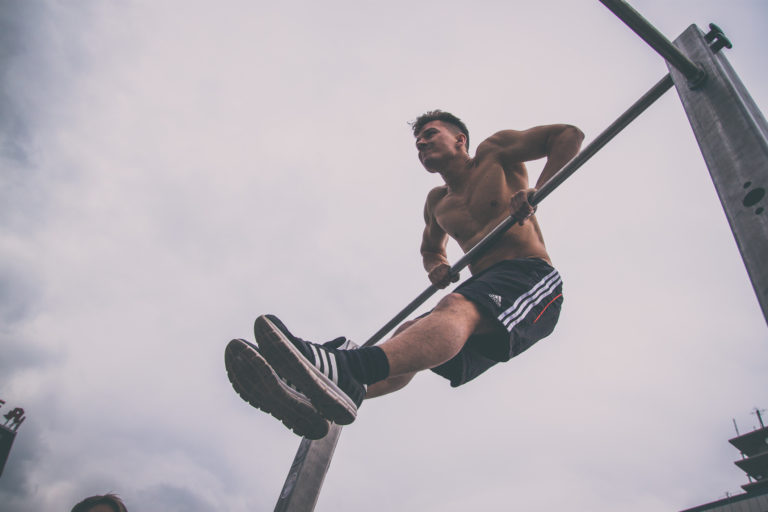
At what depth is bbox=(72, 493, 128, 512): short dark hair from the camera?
8.63 feet

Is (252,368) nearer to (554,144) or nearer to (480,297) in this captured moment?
(480,297)

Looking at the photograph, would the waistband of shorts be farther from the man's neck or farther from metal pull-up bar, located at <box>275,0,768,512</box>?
the man's neck

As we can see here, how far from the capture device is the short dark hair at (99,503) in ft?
8.63

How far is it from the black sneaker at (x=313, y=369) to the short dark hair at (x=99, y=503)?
221cm

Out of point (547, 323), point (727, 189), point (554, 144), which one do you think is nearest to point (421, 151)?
point (554, 144)

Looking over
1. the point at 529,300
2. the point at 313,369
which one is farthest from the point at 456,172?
the point at 313,369

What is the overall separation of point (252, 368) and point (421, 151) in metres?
1.93

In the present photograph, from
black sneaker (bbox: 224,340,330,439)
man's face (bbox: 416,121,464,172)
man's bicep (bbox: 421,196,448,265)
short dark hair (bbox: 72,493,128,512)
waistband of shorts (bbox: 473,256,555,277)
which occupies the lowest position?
short dark hair (bbox: 72,493,128,512)

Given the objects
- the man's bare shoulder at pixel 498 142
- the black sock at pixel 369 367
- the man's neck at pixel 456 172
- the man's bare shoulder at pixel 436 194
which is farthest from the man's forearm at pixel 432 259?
the black sock at pixel 369 367

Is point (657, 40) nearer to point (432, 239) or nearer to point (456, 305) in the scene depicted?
point (456, 305)

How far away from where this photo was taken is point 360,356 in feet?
4.48

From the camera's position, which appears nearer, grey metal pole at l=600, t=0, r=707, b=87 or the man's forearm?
grey metal pole at l=600, t=0, r=707, b=87

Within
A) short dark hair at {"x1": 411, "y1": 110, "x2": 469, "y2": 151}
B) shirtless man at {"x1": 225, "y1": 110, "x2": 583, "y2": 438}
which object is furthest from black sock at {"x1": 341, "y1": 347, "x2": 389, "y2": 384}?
short dark hair at {"x1": 411, "y1": 110, "x2": 469, "y2": 151}

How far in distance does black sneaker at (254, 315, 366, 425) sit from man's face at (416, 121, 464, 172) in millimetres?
1776
